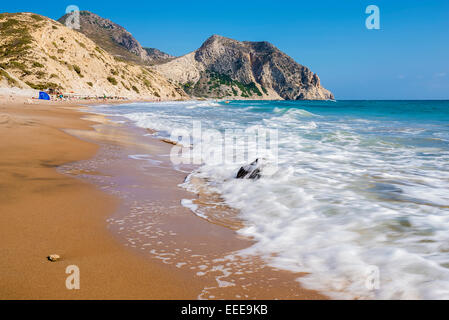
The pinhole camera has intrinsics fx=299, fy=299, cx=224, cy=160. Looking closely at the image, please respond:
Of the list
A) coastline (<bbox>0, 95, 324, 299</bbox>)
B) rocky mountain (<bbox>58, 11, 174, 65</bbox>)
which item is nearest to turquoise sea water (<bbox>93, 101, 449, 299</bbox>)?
coastline (<bbox>0, 95, 324, 299</bbox>)

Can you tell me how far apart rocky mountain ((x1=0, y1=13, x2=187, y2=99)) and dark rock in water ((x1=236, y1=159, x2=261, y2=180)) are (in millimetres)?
44614

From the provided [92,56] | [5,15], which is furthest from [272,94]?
[5,15]

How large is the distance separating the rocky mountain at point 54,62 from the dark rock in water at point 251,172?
44614 millimetres

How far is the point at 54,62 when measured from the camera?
57219 millimetres

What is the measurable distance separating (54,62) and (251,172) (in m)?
63.9

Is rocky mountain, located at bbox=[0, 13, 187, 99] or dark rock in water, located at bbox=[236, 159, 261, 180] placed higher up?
rocky mountain, located at bbox=[0, 13, 187, 99]

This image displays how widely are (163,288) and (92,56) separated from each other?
8068 cm

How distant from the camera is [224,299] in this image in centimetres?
217

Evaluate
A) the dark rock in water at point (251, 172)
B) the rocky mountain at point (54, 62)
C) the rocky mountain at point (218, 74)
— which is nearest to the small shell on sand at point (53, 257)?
the dark rock in water at point (251, 172)

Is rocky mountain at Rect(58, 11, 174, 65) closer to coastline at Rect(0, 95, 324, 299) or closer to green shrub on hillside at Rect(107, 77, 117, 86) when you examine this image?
green shrub on hillside at Rect(107, 77, 117, 86)

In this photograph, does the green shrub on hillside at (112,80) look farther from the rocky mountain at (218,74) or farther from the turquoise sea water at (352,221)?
the rocky mountain at (218,74)

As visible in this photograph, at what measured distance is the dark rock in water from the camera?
19.2 feet

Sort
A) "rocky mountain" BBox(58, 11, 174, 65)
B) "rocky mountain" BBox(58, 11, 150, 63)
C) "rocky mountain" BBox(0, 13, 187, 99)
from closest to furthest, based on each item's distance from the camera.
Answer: "rocky mountain" BBox(0, 13, 187, 99) → "rocky mountain" BBox(58, 11, 150, 63) → "rocky mountain" BBox(58, 11, 174, 65)
